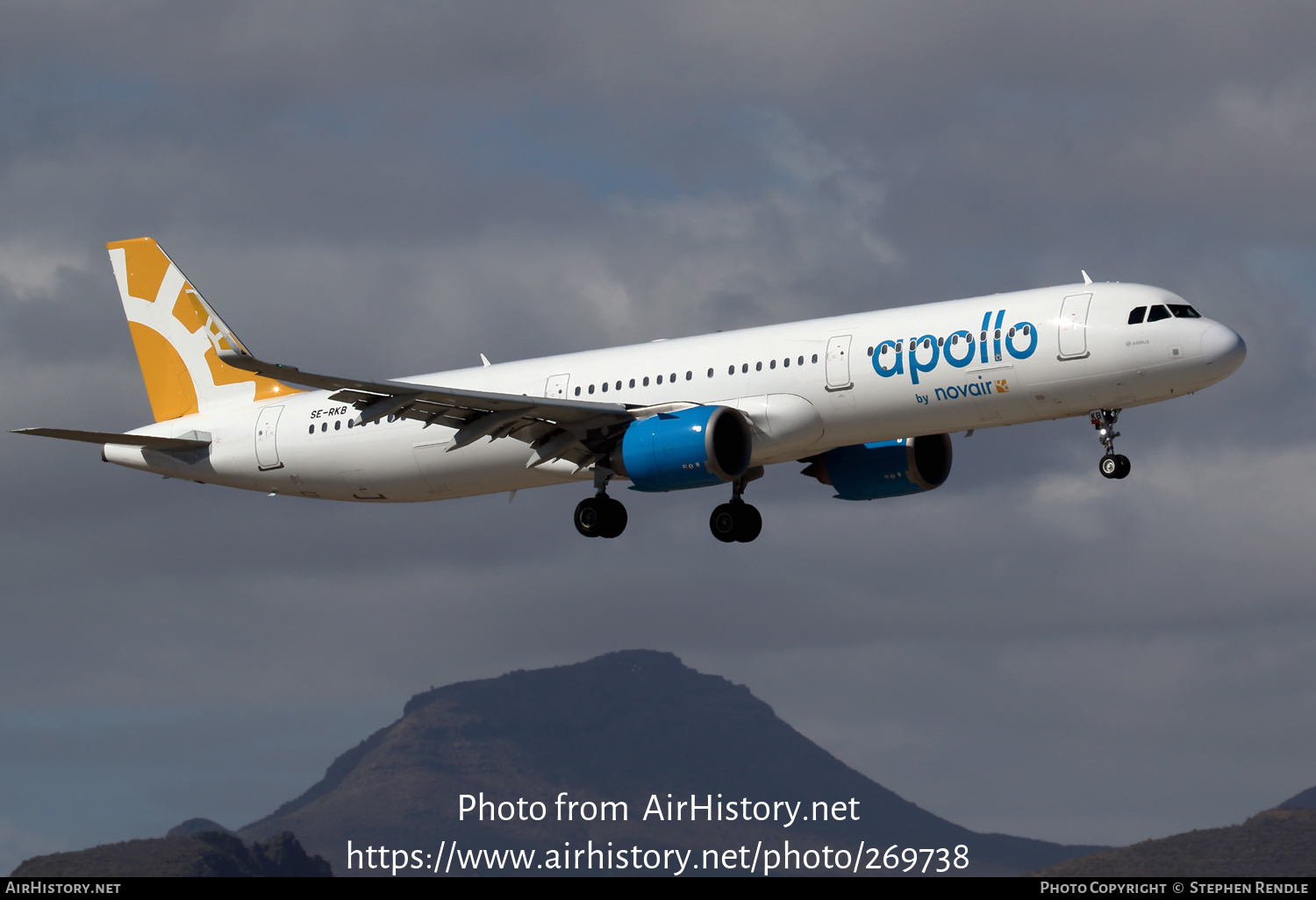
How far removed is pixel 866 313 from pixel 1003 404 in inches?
193

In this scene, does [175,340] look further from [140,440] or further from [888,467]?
[888,467]

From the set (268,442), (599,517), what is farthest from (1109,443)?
(268,442)

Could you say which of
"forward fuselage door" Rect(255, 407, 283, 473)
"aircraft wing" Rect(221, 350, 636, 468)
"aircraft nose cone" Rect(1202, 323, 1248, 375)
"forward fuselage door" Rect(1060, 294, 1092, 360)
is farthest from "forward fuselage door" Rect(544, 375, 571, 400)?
"aircraft nose cone" Rect(1202, 323, 1248, 375)

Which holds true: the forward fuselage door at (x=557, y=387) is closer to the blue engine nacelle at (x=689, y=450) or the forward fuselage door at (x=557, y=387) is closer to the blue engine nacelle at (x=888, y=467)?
the blue engine nacelle at (x=689, y=450)

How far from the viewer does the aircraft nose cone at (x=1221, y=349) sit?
44.8 m

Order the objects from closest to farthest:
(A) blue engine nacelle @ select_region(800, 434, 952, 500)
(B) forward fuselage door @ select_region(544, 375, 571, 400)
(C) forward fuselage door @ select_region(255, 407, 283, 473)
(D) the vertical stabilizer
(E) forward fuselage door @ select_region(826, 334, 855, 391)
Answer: (E) forward fuselage door @ select_region(826, 334, 855, 391) → (B) forward fuselage door @ select_region(544, 375, 571, 400) → (A) blue engine nacelle @ select_region(800, 434, 952, 500) → (C) forward fuselage door @ select_region(255, 407, 283, 473) → (D) the vertical stabilizer

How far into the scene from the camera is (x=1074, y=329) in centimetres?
4572

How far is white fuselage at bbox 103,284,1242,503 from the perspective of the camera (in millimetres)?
45438

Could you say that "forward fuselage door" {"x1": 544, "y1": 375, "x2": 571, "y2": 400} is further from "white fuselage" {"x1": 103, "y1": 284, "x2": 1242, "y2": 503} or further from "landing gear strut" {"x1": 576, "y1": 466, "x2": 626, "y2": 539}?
"landing gear strut" {"x1": 576, "y1": 466, "x2": 626, "y2": 539}

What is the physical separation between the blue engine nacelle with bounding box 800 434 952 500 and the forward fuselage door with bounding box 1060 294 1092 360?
9128 mm

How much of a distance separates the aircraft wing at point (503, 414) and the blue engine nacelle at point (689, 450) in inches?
65.8

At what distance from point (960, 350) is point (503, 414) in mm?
13034
